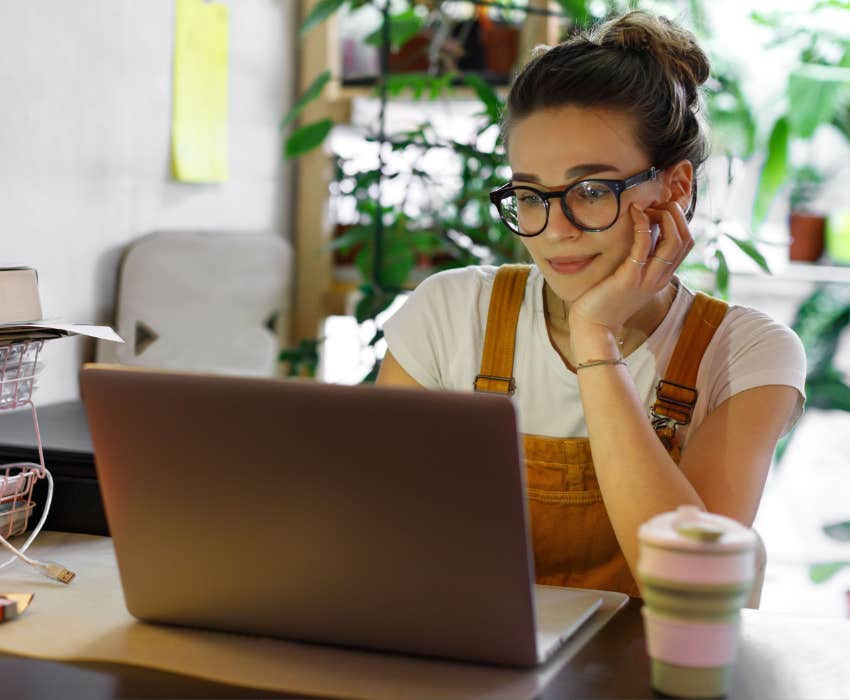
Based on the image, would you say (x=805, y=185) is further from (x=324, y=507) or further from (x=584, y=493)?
(x=324, y=507)

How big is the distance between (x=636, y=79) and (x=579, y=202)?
18 cm

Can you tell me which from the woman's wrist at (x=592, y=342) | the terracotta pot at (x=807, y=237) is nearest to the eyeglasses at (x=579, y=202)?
the woman's wrist at (x=592, y=342)

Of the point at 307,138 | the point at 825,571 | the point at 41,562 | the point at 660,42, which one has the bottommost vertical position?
the point at 825,571

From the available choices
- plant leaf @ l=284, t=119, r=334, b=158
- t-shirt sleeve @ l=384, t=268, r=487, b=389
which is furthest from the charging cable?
plant leaf @ l=284, t=119, r=334, b=158

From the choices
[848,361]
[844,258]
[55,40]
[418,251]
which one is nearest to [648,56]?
[55,40]

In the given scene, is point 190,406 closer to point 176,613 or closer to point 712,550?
point 176,613

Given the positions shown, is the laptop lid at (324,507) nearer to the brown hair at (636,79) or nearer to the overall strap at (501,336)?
the overall strap at (501,336)

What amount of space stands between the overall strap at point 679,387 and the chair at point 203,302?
3.06 feet

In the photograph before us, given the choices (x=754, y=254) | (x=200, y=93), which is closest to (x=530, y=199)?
(x=754, y=254)

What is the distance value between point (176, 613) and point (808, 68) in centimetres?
197

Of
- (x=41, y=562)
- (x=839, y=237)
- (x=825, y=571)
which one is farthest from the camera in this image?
(x=839, y=237)

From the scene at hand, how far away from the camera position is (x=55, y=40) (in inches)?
65.5

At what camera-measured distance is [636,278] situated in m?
1.26

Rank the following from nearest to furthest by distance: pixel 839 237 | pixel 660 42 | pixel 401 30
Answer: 1. pixel 660 42
2. pixel 401 30
3. pixel 839 237
